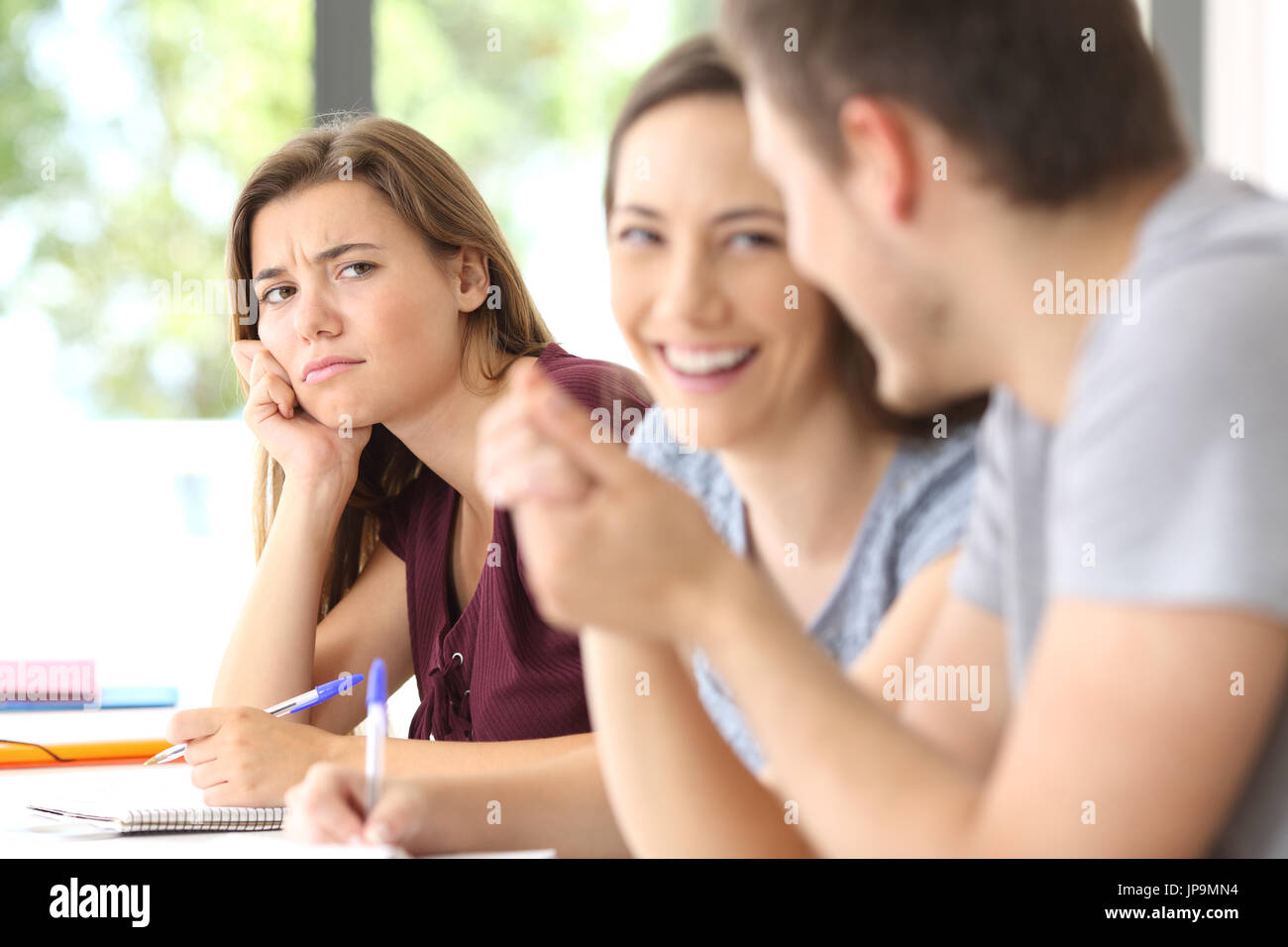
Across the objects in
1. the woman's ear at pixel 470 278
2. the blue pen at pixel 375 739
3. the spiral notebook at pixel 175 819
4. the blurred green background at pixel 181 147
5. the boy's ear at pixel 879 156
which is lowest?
the spiral notebook at pixel 175 819

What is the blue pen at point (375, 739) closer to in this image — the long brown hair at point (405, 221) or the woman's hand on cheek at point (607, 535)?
the woman's hand on cheek at point (607, 535)

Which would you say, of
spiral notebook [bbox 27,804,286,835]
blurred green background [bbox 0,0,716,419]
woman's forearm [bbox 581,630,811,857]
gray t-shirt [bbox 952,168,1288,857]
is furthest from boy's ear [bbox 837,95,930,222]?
blurred green background [bbox 0,0,716,419]

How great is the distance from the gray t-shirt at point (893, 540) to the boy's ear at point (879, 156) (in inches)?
12.9

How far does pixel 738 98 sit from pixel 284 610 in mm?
941

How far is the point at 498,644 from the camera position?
1.45m

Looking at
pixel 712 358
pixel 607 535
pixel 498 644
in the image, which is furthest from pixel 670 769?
pixel 498 644

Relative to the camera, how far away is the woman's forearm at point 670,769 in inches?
30.4

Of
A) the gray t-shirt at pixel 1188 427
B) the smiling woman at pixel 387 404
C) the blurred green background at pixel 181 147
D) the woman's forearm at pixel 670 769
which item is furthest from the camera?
the blurred green background at pixel 181 147

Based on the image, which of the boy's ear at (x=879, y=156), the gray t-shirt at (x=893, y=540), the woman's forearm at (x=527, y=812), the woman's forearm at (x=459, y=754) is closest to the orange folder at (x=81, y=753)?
the woman's forearm at (x=459, y=754)

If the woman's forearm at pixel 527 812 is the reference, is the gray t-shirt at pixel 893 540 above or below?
above

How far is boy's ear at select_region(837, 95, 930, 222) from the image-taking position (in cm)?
61

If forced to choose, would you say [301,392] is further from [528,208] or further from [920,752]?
[528,208]

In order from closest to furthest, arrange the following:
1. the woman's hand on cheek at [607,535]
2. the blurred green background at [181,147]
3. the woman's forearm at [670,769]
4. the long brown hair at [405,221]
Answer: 1. the woman's hand on cheek at [607,535]
2. the woman's forearm at [670,769]
3. the long brown hair at [405,221]
4. the blurred green background at [181,147]

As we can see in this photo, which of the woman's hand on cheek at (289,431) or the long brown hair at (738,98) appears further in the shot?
the woman's hand on cheek at (289,431)
